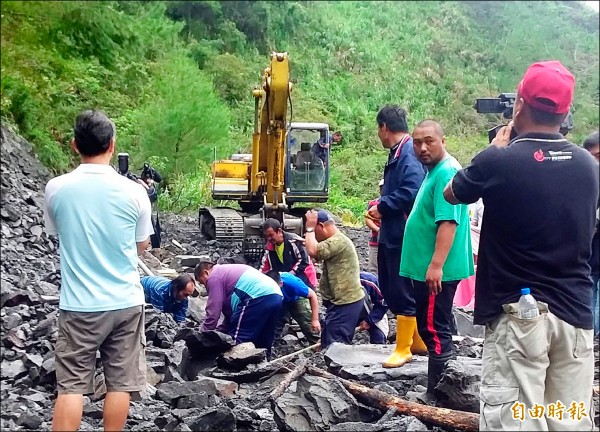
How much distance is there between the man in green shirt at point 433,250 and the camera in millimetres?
3727

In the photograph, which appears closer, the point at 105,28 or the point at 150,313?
the point at 150,313

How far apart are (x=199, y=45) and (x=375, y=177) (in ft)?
39.5

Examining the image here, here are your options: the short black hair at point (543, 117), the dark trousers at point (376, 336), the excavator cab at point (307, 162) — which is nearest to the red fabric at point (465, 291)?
the dark trousers at point (376, 336)

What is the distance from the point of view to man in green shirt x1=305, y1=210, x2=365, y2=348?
5.21 meters

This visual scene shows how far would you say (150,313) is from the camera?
230 inches

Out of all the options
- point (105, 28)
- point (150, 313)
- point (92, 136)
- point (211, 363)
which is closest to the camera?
point (92, 136)

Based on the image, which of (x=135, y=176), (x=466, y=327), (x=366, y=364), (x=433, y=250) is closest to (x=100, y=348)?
(x=433, y=250)

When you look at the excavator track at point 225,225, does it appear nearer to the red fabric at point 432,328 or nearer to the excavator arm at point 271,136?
the excavator arm at point 271,136

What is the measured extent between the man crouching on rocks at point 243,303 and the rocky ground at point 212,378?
27 centimetres

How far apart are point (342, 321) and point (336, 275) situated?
34cm

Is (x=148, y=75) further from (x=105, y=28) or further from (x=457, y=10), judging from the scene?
(x=457, y=10)

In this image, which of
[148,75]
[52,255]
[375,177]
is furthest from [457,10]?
[52,255]

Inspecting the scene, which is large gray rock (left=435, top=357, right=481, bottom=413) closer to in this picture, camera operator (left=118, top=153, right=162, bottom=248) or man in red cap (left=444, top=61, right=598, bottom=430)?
man in red cap (left=444, top=61, right=598, bottom=430)

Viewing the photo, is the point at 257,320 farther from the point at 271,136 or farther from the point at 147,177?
the point at 271,136
